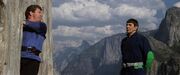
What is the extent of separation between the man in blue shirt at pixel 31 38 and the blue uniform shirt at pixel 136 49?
10.3ft

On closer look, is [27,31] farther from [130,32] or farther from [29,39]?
[130,32]

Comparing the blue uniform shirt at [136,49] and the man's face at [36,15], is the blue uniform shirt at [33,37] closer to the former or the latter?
the man's face at [36,15]

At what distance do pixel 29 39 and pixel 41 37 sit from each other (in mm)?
252

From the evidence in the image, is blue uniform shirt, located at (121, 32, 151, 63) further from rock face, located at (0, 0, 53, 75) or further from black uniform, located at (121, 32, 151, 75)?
rock face, located at (0, 0, 53, 75)

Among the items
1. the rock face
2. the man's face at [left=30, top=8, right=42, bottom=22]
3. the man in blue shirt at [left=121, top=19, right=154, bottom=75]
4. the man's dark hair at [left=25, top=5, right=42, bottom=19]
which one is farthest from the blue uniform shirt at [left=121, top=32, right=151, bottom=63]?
the rock face

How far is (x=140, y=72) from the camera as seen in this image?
1085 centimetres

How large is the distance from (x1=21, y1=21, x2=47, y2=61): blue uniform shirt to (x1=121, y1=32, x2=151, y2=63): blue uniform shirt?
3.16 m

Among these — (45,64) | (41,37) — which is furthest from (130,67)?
(41,37)

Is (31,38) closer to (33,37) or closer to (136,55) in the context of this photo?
(33,37)

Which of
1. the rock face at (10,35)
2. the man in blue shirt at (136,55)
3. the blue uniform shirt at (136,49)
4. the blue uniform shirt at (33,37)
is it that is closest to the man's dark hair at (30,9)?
the blue uniform shirt at (33,37)

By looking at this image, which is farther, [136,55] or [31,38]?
[136,55]

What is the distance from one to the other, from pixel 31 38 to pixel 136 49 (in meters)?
3.49

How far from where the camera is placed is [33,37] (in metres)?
8.09

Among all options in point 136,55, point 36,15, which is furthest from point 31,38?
point 136,55
